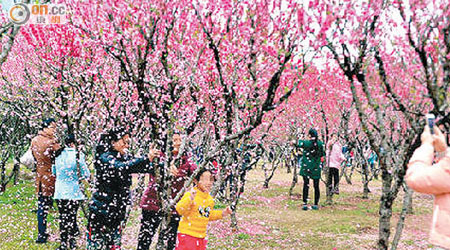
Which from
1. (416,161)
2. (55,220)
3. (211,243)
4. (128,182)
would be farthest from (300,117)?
(416,161)

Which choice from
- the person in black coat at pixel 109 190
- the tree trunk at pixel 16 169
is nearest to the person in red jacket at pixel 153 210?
the person in black coat at pixel 109 190

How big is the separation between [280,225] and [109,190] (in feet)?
18.6

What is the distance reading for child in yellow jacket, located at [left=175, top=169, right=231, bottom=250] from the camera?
13.8ft

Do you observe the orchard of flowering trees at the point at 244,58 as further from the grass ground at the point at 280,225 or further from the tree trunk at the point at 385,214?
the grass ground at the point at 280,225

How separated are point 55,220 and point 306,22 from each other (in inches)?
304

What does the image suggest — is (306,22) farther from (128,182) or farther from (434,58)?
(128,182)

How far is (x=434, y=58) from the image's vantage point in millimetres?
Result: 3980

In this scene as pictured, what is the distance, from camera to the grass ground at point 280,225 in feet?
23.9

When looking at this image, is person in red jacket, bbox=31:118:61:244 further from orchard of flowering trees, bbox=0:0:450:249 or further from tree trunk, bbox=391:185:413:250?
tree trunk, bbox=391:185:413:250

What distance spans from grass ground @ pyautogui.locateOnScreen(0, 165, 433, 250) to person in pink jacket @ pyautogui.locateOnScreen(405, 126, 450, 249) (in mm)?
4858

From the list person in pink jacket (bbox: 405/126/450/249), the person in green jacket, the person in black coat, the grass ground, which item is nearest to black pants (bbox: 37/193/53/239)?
the grass ground

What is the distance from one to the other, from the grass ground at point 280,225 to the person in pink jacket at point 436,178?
4.86 meters

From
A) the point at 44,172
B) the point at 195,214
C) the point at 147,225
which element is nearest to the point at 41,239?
the point at 44,172

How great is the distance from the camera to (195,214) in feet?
14.0
